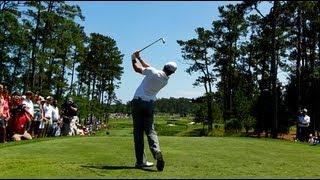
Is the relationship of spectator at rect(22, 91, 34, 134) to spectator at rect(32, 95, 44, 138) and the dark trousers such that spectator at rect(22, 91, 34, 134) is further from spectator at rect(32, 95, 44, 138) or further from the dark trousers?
the dark trousers

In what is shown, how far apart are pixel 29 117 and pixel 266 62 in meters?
60.8

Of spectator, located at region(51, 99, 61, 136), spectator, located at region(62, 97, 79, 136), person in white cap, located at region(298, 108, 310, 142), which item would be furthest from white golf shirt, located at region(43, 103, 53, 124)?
person in white cap, located at region(298, 108, 310, 142)

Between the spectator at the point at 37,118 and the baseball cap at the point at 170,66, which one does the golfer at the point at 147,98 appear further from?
the spectator at the point at 37,118

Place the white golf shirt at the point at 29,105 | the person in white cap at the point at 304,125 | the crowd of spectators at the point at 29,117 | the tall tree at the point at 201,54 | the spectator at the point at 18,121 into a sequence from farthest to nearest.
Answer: the tall tree at the point at 201,54, the person in white cap at the point at 304,125, the white golf shirt at the point at 29,105, the spectator at the point at 18,121, the crowd of spectators at the point at 29,117

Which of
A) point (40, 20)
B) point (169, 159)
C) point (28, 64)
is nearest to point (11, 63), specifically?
point (28, 64)

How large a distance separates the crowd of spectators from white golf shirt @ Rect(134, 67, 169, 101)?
1014 centimetres

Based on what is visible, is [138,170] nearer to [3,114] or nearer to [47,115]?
[3,114]

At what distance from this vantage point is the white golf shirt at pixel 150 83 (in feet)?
33.4

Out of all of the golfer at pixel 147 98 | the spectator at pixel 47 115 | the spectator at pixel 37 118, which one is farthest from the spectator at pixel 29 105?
the golfer at pixel 147 98

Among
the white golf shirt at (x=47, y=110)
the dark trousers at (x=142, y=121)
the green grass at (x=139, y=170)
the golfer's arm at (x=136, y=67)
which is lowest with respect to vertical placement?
the green grass at (x=139, y=170)

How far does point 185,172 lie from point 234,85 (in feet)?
260

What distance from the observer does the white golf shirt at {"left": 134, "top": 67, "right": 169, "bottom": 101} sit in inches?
401

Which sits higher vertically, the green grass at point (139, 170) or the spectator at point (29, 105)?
the spectator at point (29, 105)

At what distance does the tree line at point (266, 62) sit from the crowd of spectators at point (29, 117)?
59.8 ft
